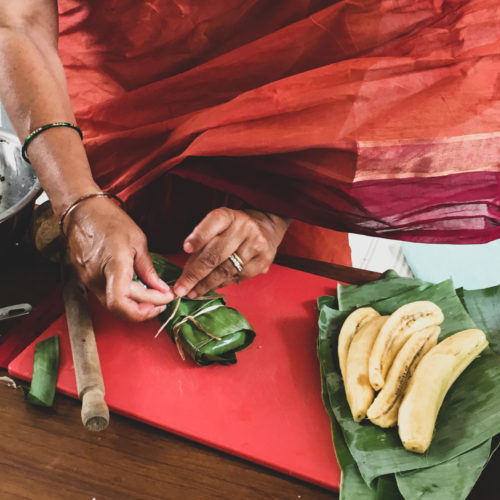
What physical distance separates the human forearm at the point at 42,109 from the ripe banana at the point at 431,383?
0.62 m

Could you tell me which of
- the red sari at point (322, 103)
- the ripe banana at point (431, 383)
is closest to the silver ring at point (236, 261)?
the red sari at point (322, 103)

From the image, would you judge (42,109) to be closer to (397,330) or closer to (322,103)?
(322,103)

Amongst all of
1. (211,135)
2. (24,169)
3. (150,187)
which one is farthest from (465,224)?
(24,169)

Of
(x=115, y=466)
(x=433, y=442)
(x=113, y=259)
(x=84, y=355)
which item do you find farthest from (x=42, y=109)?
(x=433, y=442)

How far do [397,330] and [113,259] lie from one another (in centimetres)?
54

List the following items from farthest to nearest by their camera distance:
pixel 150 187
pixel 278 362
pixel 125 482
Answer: pixel 150 187 < pixel 278 362 < pixel 125 482

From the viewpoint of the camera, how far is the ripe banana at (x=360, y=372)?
2.68 feet

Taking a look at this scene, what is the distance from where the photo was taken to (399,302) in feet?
3.45

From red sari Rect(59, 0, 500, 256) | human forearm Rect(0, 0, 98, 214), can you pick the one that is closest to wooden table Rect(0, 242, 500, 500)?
human forearm Rect(0, 0, 98, 214)

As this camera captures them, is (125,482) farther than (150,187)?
No

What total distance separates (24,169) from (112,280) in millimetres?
445

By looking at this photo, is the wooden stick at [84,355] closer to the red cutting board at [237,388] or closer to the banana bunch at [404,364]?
the red cutting board at [237,388]

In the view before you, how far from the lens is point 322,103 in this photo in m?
0.89

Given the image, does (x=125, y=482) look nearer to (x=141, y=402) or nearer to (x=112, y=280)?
(x=141, y=402)
